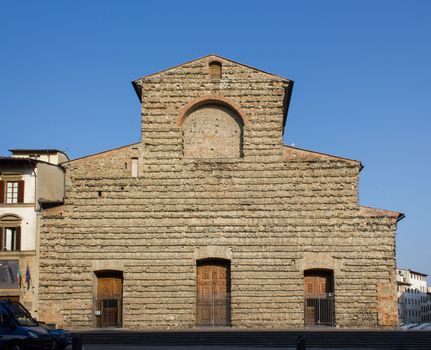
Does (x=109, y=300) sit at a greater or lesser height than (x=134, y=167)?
lesser

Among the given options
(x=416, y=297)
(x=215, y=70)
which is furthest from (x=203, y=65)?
(x=416, y=297)

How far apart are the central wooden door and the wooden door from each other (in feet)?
9.90

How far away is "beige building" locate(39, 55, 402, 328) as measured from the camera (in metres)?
27.0

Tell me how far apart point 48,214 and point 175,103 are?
21.5 ft

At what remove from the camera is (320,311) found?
27.1m

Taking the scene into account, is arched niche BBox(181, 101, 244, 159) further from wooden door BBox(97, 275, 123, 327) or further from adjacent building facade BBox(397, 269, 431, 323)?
adjacent building facade BBox(397, 269, 431, 323)

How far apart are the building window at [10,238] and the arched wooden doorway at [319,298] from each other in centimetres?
1124

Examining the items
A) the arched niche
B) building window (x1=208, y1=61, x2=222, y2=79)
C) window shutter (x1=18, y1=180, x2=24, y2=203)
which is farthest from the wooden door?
building window (x1=208, y1=61, x2=222, y2=79)

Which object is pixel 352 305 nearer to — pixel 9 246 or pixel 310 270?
pixel 310 270

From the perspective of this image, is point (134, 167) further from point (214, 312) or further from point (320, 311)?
point (320, 311)

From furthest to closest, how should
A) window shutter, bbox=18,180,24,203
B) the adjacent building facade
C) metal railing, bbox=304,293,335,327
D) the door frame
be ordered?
the adjacent building facade, window shutter, bbox=18,180,24,203, the door frame, metal railing, bbox=304,293,335,327

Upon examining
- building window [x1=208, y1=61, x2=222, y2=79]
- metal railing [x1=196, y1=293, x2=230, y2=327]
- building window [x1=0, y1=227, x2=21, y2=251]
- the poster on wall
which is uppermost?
building window [x1=208, y1=61, x2=222, y2=79]

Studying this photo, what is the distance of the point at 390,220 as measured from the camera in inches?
1070

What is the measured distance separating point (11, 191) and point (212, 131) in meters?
8.37
